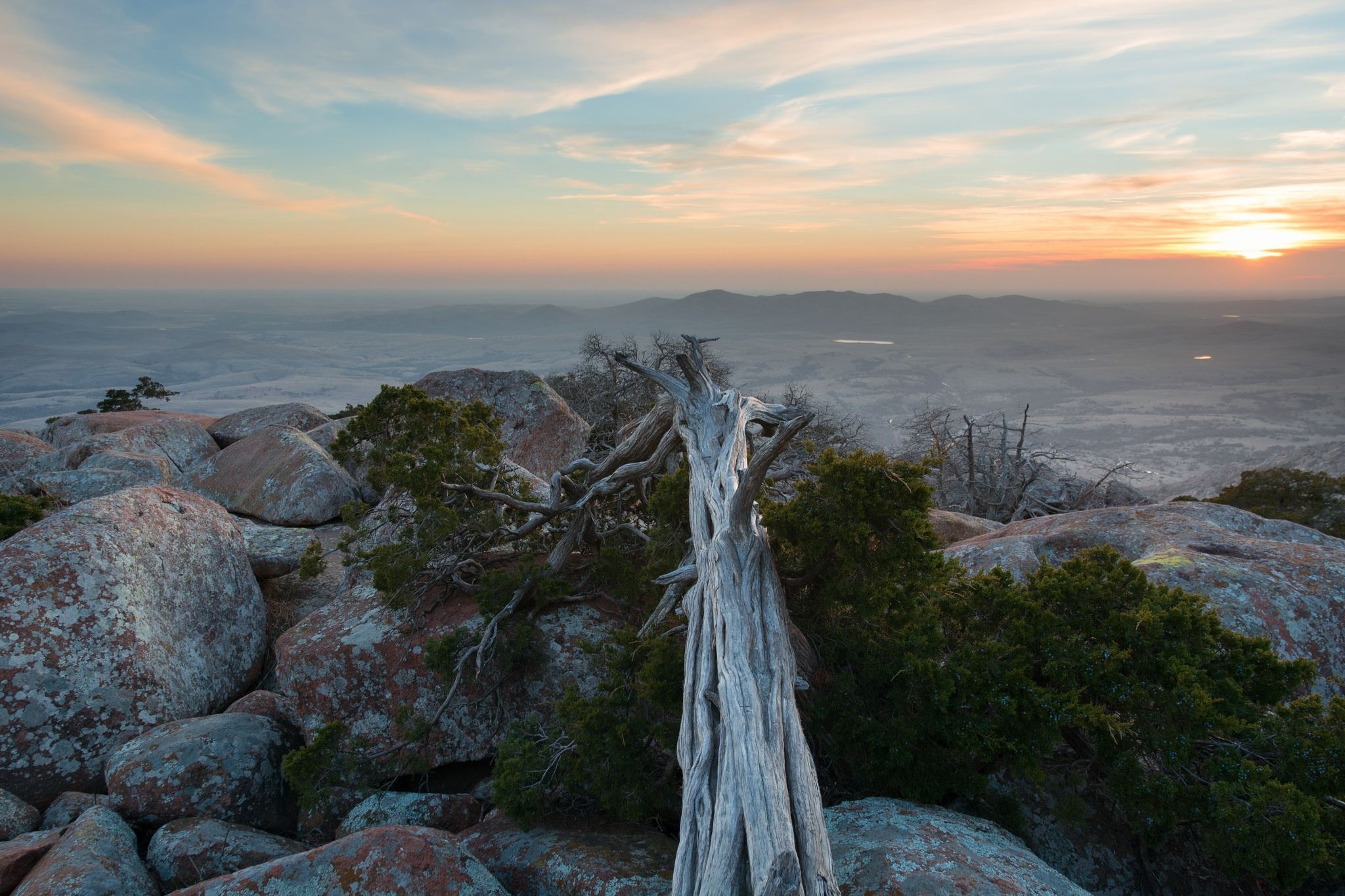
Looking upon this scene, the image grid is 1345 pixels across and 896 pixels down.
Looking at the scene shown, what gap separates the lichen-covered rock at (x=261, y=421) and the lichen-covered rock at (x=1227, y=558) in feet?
52.4

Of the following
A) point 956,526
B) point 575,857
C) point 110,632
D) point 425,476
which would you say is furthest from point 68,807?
point 956,526

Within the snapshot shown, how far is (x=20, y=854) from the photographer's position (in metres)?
4.96

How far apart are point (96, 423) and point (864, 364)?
10771 cm

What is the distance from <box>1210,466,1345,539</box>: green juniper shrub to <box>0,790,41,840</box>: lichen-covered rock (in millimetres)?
22797

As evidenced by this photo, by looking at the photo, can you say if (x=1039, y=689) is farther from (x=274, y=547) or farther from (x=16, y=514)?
(x=16, y=514)

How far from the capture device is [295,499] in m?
12.6

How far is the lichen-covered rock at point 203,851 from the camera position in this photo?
205 inches

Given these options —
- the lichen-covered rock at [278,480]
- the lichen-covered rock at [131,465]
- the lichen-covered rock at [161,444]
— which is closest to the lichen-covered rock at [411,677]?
the lichen-covered rock at [278,480]

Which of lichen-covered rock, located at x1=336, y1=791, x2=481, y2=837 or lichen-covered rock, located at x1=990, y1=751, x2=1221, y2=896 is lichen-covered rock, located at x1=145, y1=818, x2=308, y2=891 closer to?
lichen-covered rock, located at x1=336, y1=791, x2=481, y2=837

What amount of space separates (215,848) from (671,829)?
351 centimetres

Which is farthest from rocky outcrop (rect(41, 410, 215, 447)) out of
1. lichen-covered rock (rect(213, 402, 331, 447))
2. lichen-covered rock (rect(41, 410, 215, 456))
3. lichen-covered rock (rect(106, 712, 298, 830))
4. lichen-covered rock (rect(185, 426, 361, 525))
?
lichen-covered rock (rect(106, 712, 298, 830))

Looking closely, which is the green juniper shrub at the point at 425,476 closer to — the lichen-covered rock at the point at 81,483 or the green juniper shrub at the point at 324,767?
the green juniper shrub at the point at 324,767

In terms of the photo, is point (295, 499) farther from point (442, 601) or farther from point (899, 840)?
point (899, 840)

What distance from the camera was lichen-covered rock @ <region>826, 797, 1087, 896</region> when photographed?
13.2ft
